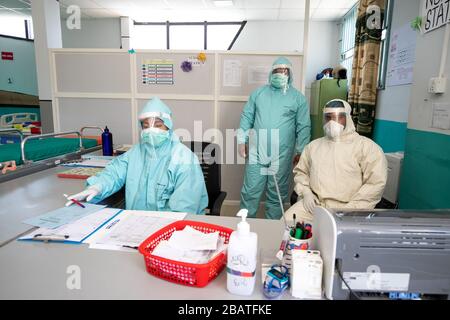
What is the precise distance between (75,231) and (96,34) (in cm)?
→ 575

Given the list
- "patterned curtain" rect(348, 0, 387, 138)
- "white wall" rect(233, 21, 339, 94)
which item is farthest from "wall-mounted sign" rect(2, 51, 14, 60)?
"patterned curtain" rect(348, 0, 387, 138)

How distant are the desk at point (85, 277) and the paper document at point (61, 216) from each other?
12 centimetres

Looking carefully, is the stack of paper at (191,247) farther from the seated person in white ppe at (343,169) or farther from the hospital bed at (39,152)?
the hospital bed at (39,152)

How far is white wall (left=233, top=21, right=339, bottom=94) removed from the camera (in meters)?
5.25

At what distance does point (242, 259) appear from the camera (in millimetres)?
669

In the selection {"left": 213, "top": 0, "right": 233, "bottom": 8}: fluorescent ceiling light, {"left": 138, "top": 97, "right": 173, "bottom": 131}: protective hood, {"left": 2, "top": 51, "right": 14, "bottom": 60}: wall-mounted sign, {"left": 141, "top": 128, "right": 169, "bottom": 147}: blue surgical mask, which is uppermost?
{"left": 213, "top": 0, "right": 233, "bottom": 8}: fluorescent ceiling light

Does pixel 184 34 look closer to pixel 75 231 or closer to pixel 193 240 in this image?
pixel 75 231

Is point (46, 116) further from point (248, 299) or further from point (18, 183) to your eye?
point (248, 299)

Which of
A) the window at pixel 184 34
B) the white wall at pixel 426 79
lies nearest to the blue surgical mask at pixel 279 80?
the white wall at pixel 426 79

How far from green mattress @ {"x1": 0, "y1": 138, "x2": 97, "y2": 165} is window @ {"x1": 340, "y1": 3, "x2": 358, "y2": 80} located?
3828mm

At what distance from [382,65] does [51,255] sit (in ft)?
11.1

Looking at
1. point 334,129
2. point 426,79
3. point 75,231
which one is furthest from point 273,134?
point 75,231

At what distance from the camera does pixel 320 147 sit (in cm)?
180

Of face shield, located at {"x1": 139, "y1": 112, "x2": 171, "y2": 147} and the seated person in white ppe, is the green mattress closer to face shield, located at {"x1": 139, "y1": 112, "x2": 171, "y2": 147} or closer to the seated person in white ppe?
face shield, located at {"x1": 139, "y1": 112, "x2": 171, "y2": 147}
